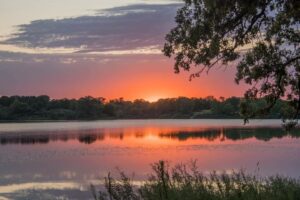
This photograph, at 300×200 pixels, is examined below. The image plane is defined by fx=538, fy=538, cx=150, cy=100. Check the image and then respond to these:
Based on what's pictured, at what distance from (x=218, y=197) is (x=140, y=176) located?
17.9 m

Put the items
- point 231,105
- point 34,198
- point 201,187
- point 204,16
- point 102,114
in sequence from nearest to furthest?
point 204,16 → point 201,187 → point 34,198 → point 231,105 → point 102,114

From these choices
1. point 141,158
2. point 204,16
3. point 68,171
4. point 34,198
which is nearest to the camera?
point 204,16

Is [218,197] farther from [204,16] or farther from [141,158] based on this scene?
[141,158]

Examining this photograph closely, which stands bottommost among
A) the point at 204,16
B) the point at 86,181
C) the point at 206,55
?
the point at 86,181

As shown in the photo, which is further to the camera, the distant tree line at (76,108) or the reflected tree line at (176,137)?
the distant tree line at (76,108)

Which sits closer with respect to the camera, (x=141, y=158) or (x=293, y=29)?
(x=293, y=29)

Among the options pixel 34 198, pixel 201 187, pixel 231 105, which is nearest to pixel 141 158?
pixel 34 198

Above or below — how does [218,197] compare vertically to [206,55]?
below

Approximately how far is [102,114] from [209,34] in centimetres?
18727

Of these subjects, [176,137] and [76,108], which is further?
[76,108]

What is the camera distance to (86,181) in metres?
29.0

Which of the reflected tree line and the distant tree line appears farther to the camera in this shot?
the distant tree line

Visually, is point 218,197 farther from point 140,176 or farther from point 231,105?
point 231,105

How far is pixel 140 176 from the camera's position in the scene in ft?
98.8
